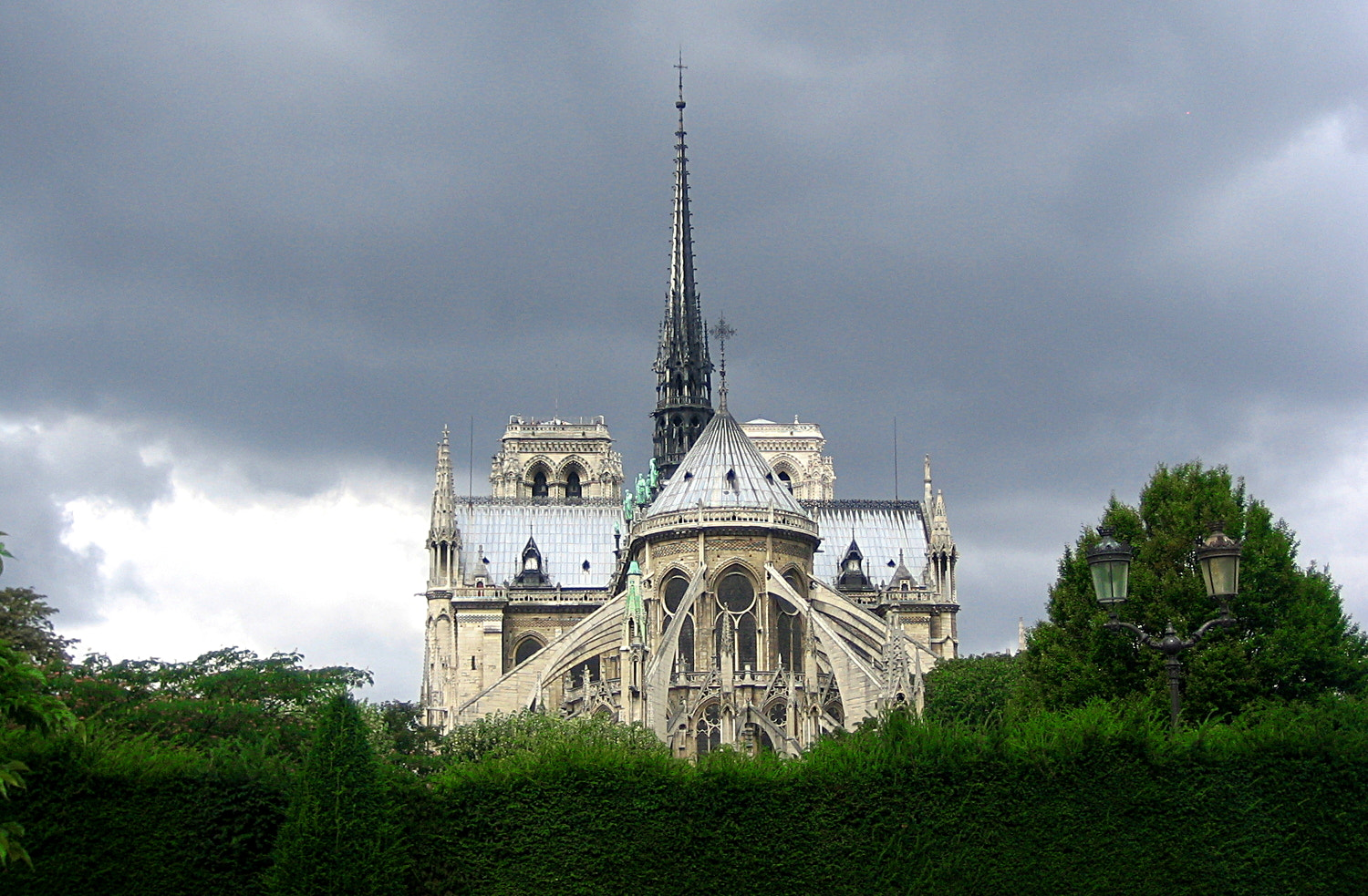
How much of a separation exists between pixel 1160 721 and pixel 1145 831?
3009 mm

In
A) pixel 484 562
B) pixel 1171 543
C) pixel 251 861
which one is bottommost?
pixel 251 861

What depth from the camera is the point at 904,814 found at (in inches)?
1180

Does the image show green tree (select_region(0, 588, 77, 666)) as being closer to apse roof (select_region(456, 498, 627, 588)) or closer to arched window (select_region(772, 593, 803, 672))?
arched window (select_region(772, 593, 803, 672))

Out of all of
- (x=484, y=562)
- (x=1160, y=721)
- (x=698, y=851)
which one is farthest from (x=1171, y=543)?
(x=484, y=562)

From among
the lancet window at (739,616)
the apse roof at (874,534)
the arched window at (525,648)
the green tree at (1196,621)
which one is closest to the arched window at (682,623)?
the lancet window at (739,616)

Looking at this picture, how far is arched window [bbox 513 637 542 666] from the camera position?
112 meters

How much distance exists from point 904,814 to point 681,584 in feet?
197

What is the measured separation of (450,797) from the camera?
1168 inches

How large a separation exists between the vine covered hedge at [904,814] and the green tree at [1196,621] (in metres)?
11.8

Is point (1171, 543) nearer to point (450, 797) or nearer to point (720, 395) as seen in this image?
point (450, 797)

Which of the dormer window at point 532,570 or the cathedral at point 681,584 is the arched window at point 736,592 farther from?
the dormer window at point 532,570

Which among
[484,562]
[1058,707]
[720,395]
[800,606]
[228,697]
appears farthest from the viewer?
[484,562]

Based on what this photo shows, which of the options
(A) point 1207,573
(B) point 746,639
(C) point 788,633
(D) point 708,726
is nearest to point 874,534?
(C) point 788,633

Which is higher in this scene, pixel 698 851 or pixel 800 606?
pixel 800 606
